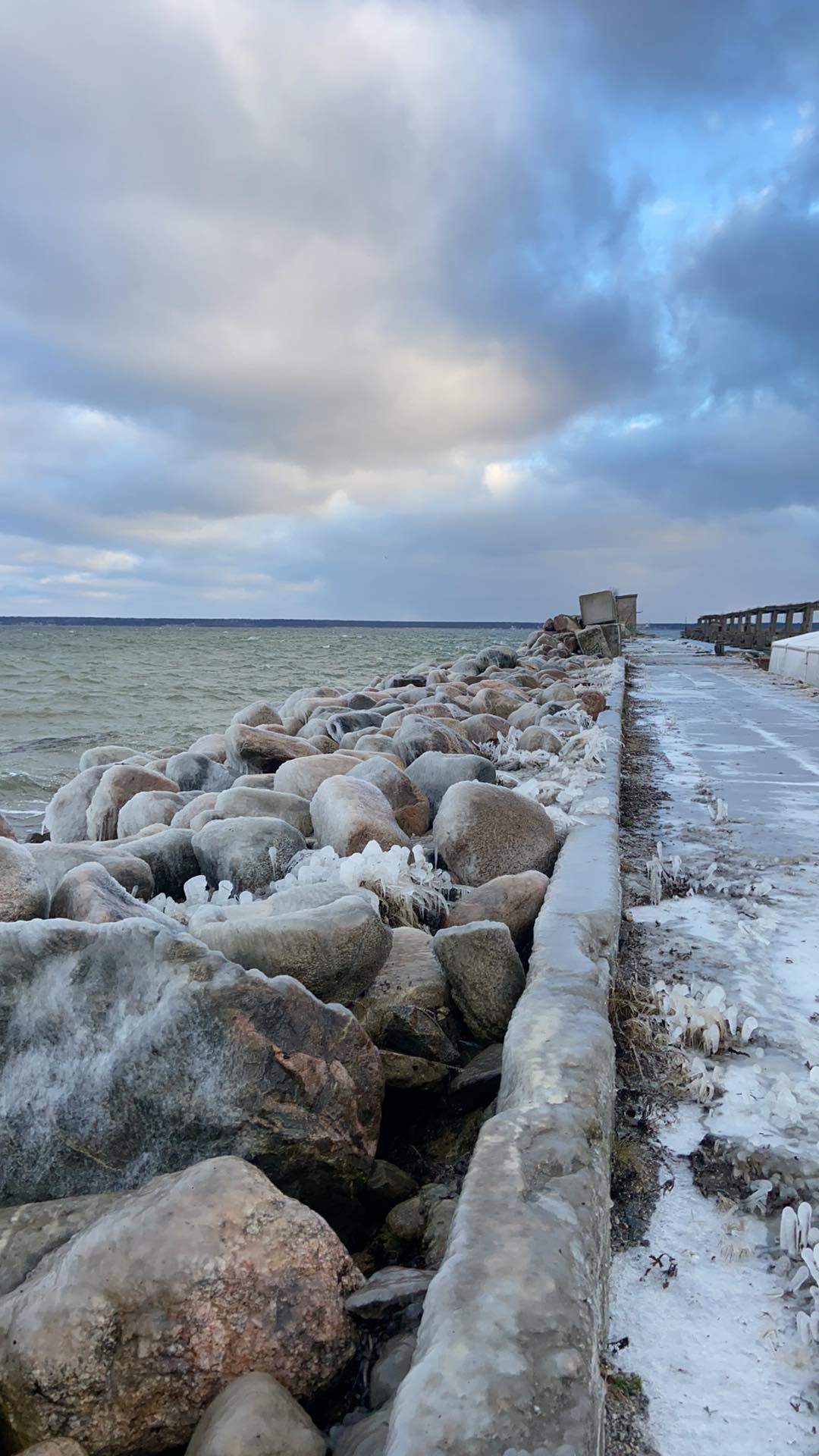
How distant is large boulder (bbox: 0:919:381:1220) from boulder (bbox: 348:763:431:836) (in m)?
2.54

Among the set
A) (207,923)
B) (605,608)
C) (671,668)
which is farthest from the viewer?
(605,608)

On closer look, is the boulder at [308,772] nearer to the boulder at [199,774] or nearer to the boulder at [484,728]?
the boulder at [199,774]

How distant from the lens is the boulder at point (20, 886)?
244 centimetres

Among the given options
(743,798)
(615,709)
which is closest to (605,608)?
(615,709)

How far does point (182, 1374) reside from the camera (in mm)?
1349

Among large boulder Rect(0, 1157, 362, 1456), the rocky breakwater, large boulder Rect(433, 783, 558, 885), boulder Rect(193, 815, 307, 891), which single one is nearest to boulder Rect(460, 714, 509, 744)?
large boulder Rect(433, 783, 558, 885)

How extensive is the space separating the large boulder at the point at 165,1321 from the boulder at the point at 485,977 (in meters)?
1.08

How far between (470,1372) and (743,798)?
4127 millimetres

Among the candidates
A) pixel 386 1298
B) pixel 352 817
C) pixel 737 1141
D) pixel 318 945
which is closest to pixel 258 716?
pixel 352 817

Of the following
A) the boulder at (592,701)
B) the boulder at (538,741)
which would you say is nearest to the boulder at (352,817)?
the boulder at (538,741)

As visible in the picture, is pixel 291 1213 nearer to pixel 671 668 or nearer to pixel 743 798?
pixel 743 798

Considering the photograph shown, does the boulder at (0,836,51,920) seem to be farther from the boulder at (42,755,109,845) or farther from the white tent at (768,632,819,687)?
the white tent at (768,632,819,687)

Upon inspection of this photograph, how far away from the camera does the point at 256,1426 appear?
4.04 ft

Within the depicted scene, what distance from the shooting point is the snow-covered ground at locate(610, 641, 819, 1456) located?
50.3 inches
